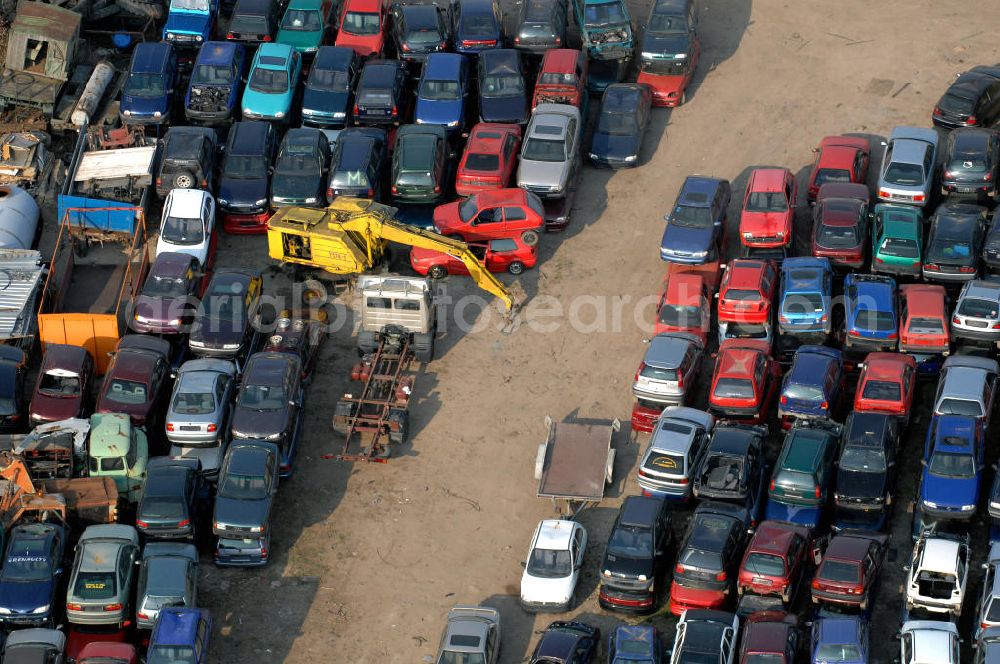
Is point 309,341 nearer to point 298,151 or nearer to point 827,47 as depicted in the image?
point 298,151

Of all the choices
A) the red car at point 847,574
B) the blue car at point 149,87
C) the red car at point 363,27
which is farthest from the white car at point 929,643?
the blue car at point 149,87

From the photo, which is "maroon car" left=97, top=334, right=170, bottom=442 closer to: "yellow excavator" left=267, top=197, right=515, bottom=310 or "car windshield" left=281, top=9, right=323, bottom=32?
"yellow excavator" left=267, top=197, right=515, bottom=310

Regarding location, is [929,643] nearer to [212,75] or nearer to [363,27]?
[212,75]

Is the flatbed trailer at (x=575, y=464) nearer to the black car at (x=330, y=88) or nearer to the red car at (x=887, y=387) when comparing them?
the red car at (x=887, y=387)

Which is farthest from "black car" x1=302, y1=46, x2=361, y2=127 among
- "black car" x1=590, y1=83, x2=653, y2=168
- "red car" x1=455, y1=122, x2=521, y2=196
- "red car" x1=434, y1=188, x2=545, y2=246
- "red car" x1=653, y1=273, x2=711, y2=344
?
"red car" x1=653, y1=273, x2=711, y2=344

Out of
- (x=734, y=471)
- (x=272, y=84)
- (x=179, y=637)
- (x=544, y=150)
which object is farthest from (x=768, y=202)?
(x=179, y=637)

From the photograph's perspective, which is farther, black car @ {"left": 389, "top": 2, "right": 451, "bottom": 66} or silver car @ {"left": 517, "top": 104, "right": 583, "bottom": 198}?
black car @ {"left": 389, "top": 2, "right": 451, "bottom": 66}
